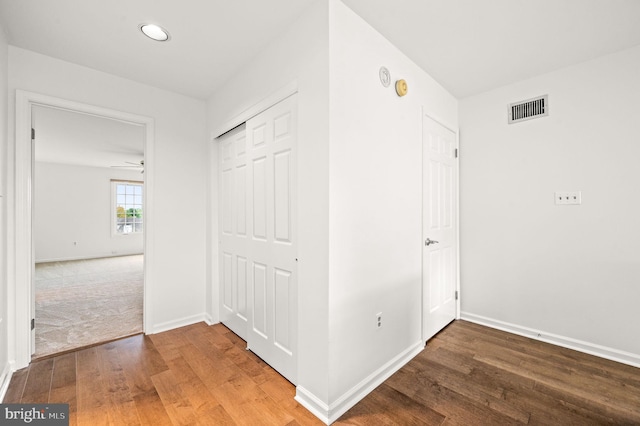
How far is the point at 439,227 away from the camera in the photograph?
2.80m

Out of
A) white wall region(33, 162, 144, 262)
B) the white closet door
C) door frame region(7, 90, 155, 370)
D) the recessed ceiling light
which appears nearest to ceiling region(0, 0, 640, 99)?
the recessed ceiling light

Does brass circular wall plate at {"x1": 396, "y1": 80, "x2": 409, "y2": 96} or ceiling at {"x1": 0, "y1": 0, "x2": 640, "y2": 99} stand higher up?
ceiling at {"x1": 0, "y1": 0, "x2": 640, "y2": 99}

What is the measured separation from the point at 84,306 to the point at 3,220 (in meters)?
2.15

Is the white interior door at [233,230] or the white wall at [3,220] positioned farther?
the white interior door at [233,230]

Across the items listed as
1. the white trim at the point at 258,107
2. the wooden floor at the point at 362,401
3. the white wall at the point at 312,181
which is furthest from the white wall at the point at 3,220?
the white wall at the point at 312,181

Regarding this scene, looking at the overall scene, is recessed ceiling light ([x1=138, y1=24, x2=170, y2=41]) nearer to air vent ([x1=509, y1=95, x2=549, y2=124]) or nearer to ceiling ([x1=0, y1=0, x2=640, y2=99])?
ceiling ([x1=0, y1=0, x2=640, y2=99])

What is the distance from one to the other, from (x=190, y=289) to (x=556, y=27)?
13.1ft

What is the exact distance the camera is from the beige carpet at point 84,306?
2.71 m

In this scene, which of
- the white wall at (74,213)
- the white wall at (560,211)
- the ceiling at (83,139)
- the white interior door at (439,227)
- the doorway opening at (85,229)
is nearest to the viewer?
the white wall at (560,211)

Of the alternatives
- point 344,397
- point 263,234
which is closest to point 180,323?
point 263,234

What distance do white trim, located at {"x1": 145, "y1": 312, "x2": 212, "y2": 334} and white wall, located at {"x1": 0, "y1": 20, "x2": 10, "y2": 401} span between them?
97 centimetres

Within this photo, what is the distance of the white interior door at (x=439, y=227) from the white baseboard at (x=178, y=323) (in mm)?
2401

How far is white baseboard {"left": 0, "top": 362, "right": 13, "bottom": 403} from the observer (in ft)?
6.06

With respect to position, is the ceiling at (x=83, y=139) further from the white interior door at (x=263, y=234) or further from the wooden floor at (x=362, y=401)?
the wooden floor at (x=362, y=401)
